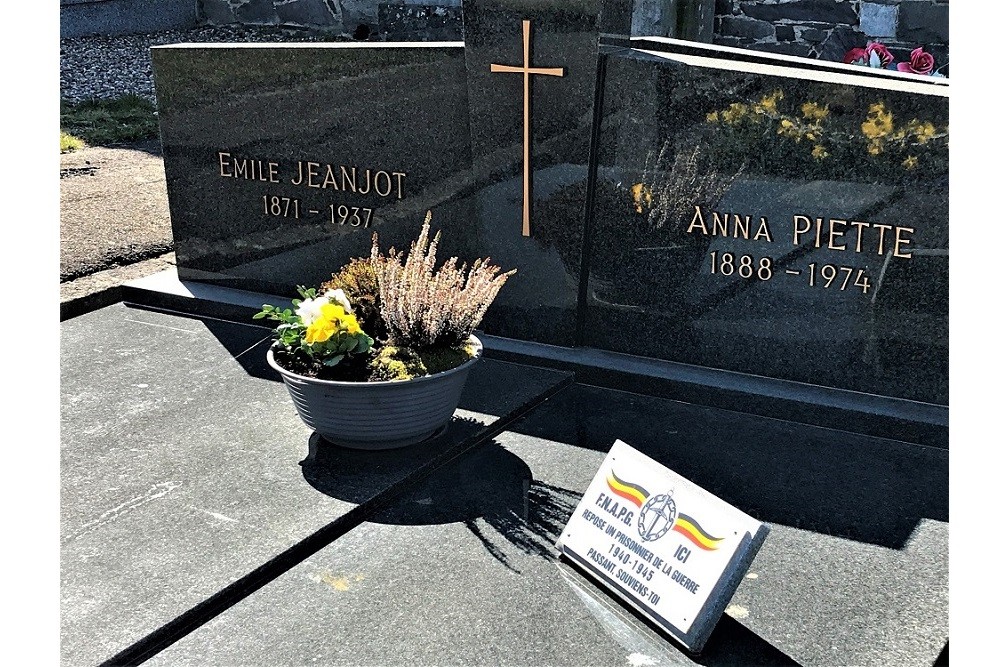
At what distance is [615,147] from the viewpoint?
Result: 463cm

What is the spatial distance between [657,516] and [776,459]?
1123 mm

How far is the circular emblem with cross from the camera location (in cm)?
314

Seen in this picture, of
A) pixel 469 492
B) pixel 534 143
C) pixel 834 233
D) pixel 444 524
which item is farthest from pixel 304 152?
pixel 834 233

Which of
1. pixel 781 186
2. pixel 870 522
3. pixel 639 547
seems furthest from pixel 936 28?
pixel 639 547

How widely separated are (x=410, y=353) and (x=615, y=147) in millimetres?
1348

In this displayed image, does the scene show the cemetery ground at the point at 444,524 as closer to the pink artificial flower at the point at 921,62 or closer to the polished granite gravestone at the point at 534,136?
the polished granite gravestone at the point at 534,136

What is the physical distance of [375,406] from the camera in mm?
3896

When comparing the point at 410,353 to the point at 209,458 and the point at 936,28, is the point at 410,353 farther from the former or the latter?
the point at 936,28

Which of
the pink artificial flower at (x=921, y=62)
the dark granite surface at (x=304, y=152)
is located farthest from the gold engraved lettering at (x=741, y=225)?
the pink artificial flower at (x=921, y=62)

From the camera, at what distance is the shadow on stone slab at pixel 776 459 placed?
3.73 metres

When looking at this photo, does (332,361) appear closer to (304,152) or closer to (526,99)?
(526,99)

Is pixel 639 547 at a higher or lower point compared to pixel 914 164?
lower

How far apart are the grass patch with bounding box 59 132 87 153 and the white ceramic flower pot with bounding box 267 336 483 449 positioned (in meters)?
5.89

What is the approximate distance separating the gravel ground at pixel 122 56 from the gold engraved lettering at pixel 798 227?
8234mm
